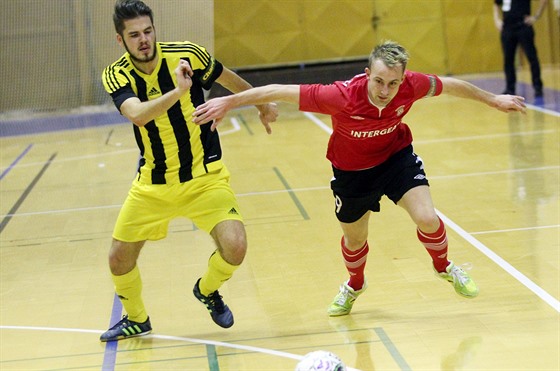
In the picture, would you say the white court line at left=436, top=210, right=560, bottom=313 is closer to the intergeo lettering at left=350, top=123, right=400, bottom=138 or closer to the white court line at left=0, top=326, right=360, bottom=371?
the intergeo lettering at left=350, top=123, right=400, bottom=138

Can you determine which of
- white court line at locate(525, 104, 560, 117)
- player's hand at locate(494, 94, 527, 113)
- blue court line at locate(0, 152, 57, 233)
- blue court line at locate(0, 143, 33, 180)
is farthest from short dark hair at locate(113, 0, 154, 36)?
white court line at locate(525, 104, 560, 117)

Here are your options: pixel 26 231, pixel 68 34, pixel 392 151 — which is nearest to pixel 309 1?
pixel 68 34

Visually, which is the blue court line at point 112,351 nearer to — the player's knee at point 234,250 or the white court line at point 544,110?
the player's knee at point 234,250

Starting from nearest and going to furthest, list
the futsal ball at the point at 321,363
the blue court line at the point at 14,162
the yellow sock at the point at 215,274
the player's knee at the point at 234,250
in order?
the futsal ball at the point at 321,363 < the player's knee at the point at 234,250 < the yellow sock at the point at 215,274 < the blue court line at the point at 14,162

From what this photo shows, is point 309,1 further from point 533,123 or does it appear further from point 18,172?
point 18,172

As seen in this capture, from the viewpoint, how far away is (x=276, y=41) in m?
19.4

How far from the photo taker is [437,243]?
219 inches

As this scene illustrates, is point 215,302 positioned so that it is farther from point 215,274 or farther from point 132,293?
point 132,293

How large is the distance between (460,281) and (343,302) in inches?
29.6

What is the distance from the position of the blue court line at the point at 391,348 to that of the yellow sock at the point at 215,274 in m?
0.95

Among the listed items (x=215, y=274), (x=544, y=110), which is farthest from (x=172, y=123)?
(x=544, y=110)

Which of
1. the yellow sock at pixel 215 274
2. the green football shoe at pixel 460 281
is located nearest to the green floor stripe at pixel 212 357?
the yellow sock at pixel 215 274

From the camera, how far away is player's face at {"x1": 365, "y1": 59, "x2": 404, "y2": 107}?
500 cm

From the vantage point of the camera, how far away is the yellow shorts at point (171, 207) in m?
5.37
